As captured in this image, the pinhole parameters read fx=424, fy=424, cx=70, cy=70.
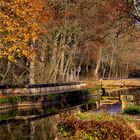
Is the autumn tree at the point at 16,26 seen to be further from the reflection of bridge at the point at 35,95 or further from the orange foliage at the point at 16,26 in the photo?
the reflection of bridge at the point at 35,95

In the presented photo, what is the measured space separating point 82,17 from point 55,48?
7.91 m

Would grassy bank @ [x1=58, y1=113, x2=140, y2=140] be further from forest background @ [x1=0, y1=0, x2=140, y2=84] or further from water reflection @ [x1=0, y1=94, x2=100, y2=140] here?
forest background @ [x1=0, y1=0, x2=140, y2=84]

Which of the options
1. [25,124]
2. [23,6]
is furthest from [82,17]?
[25,124]

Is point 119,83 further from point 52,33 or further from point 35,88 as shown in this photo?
point 35,88

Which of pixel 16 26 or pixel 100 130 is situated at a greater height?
pixel 16 26

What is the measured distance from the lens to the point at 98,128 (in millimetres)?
17703

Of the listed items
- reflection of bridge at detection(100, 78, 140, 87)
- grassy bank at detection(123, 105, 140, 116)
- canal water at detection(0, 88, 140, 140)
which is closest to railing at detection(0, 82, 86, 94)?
canal water at detection(0, 88, 140, 140)

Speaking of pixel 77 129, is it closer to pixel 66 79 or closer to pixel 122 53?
pixel 66 79

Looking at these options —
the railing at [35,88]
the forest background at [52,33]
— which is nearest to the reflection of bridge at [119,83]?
the forest background at [52,33]

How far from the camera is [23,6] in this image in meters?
37.1

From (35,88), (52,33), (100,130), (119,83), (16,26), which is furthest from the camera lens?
(119,83)

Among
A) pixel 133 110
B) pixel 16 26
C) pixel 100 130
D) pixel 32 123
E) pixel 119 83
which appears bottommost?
pixel 32 123

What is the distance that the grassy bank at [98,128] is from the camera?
17.2 m

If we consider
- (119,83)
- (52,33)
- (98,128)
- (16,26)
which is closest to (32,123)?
(16,26)
